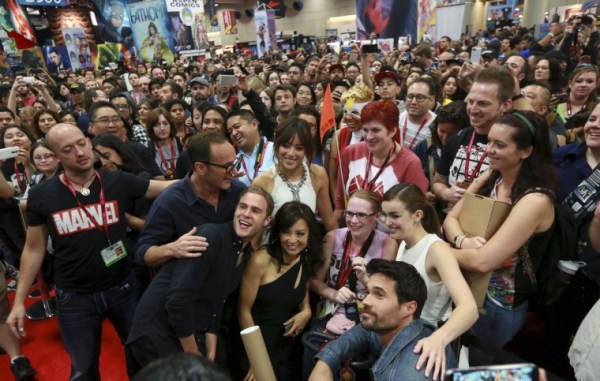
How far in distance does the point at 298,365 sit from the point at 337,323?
0.49 metres

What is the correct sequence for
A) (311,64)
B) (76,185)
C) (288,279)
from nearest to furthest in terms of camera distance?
(76,185), (288,279), (311,64)

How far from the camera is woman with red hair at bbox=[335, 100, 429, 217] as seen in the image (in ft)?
8.35

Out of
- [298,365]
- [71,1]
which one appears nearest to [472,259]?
[298,365]

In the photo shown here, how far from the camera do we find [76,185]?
7.33ft

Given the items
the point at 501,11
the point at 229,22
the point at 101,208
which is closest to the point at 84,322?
the point at 101,208

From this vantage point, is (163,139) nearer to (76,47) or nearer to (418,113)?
(418,113)

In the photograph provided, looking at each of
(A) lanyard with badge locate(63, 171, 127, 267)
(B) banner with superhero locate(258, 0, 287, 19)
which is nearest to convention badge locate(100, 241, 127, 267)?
(A) lanyard with badge locate(63, 171, 127, 267)

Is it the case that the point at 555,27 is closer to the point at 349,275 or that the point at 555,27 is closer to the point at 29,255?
the point at 349,275

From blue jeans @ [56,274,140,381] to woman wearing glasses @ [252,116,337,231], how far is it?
3.84 feet

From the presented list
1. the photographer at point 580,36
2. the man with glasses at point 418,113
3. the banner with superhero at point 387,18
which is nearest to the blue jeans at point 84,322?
the man with glasses at point 418,113

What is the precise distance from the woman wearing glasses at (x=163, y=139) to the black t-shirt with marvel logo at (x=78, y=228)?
1678 millimetres

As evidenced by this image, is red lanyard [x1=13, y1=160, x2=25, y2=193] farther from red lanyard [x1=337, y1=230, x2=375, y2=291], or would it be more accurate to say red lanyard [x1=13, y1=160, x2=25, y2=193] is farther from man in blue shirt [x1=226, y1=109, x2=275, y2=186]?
red lanyard [x1=337, y1=230, x2=375, y2=291]

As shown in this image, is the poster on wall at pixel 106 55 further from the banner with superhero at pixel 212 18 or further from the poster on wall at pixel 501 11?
the poster on wall at pixel 501 11

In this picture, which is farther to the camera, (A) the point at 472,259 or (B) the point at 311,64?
(B) the point at 311,64
